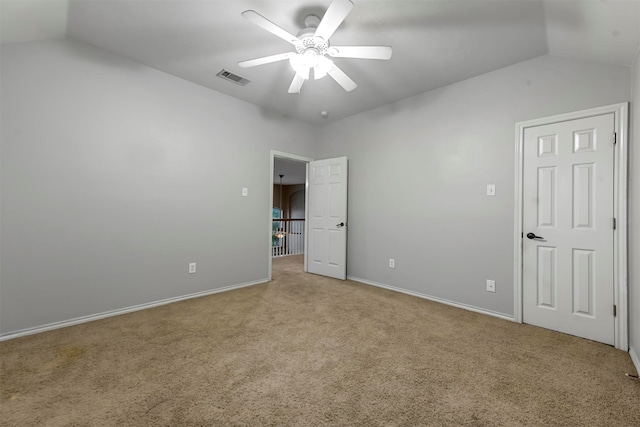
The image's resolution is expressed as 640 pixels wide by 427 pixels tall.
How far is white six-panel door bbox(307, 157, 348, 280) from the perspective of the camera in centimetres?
412

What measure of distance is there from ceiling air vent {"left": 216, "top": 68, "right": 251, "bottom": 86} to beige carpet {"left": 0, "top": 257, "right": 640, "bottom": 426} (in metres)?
2.62

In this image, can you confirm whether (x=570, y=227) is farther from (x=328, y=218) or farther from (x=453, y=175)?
(x=328, y=218)

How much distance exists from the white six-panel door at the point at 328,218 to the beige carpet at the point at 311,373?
154cm

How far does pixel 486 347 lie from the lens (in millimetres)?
2088

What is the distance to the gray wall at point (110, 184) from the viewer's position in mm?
2180

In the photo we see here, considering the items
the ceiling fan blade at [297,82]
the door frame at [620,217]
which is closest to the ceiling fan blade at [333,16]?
the ceiling fan blade at [297,82]

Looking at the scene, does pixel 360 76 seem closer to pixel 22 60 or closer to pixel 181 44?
pixel 181 44

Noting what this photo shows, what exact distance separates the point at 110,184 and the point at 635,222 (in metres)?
4.47

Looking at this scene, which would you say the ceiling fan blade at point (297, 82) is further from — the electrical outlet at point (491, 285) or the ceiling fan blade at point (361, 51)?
the electrical outlet at point (491, 285)

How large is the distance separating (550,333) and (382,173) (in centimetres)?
246

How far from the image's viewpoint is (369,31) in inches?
85.4

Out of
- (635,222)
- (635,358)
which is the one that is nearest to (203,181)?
(635,222)

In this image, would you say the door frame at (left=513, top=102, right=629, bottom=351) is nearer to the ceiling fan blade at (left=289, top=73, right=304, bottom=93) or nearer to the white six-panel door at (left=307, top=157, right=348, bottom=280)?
the ceiling fan blade at (left=289, top=73, right=304, bottom=93)

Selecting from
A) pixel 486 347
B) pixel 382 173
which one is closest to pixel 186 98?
pixel 382 173
